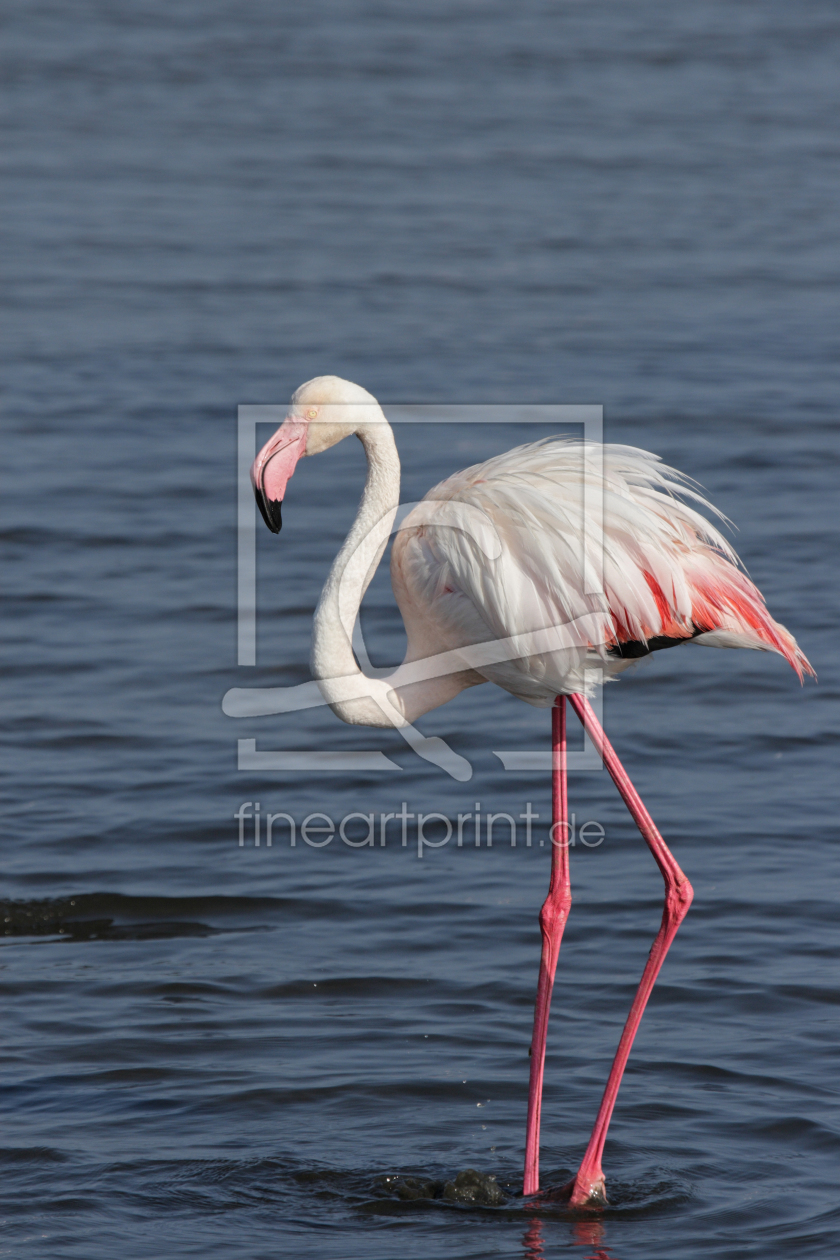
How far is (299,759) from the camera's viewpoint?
8156 mm

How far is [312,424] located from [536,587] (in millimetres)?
858

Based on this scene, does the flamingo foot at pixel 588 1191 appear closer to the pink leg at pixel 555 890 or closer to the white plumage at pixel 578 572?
the pink leg at pixel 555 890

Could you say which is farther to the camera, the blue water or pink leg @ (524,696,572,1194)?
pink leg @ (524,696,572,1194)

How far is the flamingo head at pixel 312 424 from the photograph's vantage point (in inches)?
209

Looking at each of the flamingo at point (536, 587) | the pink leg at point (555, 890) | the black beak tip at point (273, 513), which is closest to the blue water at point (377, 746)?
the pink leg at point (555, 890)

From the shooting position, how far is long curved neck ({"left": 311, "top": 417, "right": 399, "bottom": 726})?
5.27 meters

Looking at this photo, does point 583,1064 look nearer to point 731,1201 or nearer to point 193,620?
point 731,1201

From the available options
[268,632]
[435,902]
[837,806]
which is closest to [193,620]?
[268,632]

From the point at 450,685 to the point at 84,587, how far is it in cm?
471

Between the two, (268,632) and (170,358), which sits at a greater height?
(170,358)

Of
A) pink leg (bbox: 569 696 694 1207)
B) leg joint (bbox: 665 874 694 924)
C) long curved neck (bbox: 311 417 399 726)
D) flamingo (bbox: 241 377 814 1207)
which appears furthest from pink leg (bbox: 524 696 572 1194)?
long curved neck (bbox: 311 417 399 726)

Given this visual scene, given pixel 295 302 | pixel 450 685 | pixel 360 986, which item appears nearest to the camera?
pixel 450 685

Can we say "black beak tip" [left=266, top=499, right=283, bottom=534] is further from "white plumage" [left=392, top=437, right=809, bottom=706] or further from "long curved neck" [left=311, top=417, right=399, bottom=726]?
"white plumage" [left=392, top=437, right=809, bottom=706]

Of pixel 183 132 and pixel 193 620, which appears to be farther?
pixel 183 132
